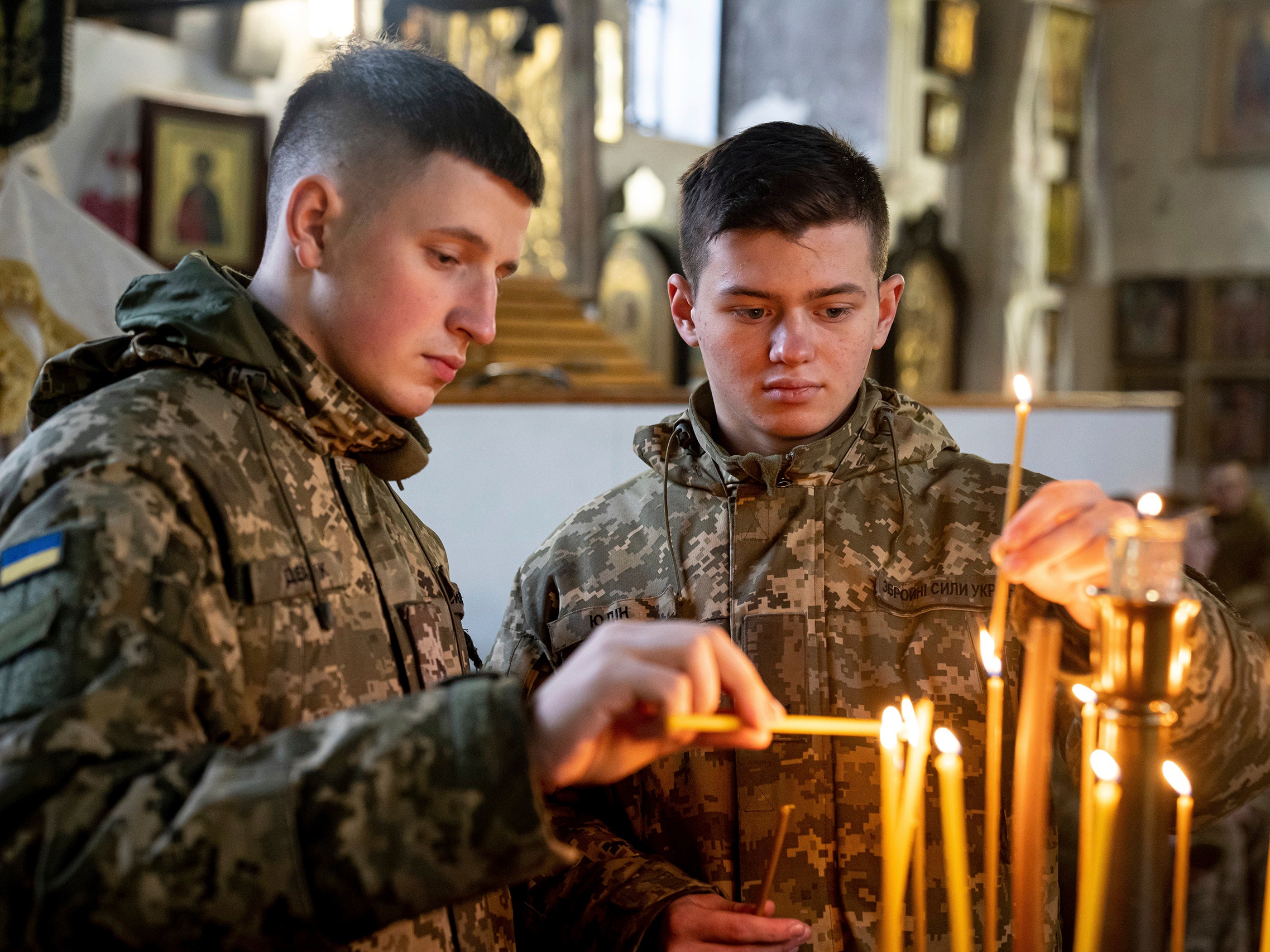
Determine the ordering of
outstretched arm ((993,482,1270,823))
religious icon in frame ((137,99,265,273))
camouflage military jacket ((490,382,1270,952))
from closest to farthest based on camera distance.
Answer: outstretched arm ((993,482,1270,823)), camouflage military jacket ((490,382,1270,952)), religious icon in frame ((137,99,265,273))

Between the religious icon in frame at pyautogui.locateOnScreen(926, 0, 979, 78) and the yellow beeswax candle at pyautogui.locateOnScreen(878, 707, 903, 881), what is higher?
the religious icon in frame at pyautogui.locateOnScreen(926, 0, 979, 78)

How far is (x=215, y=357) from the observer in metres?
1.36

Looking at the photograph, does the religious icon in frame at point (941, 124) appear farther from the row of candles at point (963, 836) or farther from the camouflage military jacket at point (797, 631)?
the row of candles at point (963, 836)

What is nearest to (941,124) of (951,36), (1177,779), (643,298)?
(951,36)

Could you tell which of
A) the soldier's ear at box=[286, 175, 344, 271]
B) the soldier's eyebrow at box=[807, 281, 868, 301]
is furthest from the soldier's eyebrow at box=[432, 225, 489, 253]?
the soldier's eyebrow at box=[807, 281, 868, 301]

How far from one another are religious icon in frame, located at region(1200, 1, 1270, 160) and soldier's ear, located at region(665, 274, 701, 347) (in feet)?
43.1

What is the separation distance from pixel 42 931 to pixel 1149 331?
14.4 m

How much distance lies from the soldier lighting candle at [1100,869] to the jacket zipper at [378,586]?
0.85m

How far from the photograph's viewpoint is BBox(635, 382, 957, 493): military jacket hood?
189cm

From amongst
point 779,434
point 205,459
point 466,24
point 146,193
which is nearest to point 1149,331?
point 466,24

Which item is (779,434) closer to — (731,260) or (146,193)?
(731,260)

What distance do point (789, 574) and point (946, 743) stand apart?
3.24 feet

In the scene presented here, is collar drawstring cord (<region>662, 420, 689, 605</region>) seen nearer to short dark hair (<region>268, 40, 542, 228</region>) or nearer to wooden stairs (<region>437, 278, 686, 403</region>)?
short dark hair (<region>268, 40, 542, 228</region>)

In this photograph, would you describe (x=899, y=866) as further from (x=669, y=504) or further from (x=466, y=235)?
(x=669, y=504)
